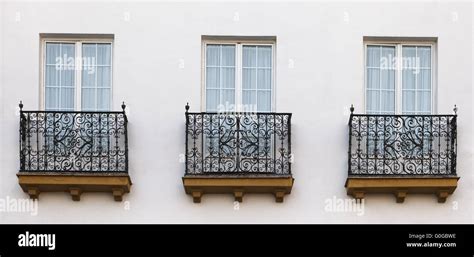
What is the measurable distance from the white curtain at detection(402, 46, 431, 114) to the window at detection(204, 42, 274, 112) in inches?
97.8

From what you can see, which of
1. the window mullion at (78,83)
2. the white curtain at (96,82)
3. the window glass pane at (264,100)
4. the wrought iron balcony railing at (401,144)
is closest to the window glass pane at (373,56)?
the wrought iron balcony railing at (401,144)

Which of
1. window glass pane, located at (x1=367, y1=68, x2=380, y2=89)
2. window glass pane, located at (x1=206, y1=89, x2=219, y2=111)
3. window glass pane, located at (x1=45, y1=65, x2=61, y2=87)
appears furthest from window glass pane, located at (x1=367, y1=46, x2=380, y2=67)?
window glass pane, located at (x1=45, y1=65, x2=61, y2=87)

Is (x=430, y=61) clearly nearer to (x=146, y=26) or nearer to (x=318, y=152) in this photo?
(x=318, y=152)

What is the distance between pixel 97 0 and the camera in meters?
22.5

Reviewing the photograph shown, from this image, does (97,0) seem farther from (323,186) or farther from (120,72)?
(323,186)

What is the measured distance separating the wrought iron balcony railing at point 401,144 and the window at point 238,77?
1782 mm

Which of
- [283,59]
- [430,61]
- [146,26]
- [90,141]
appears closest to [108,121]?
[90,141]

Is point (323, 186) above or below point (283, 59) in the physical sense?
below

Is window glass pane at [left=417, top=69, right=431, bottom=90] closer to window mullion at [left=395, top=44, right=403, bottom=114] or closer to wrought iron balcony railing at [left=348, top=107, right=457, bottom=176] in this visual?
window mullion at [left=395, top=44, right=403, bottom=114]

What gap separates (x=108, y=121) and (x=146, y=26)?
193 centimetres

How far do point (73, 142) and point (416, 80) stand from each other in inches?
252
